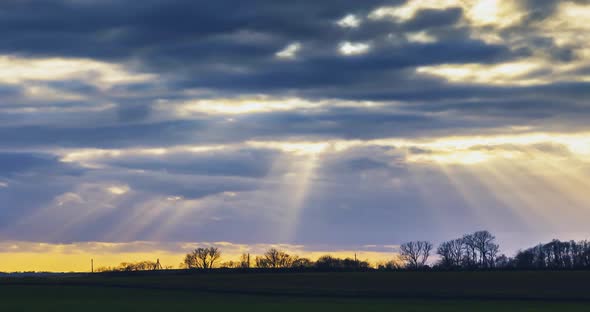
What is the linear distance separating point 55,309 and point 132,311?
9.94 m

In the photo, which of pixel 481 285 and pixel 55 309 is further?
pixel 481 285

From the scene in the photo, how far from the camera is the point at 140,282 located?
160875mm

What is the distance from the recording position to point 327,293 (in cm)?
12000

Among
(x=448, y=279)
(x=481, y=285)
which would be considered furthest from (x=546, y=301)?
(x=448, y=279)

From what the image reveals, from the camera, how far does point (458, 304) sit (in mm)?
90875

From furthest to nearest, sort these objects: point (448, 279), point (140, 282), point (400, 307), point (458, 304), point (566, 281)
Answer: point (140, 282) → point (448, 279) → point (566, 281) → point (458, 304) → point (400, 307)

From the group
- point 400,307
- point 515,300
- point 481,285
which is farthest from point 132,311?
point 481,285

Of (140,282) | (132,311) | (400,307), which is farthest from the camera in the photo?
(140,282)

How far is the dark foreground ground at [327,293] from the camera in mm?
A: 85750

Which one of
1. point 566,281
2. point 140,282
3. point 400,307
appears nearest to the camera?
point 400,307

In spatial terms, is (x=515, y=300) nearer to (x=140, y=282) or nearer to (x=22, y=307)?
(x=22, y=307)

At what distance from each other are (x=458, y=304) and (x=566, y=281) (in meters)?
48.9

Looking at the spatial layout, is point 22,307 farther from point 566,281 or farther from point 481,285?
point 566,281

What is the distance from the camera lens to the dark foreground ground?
281 feet
